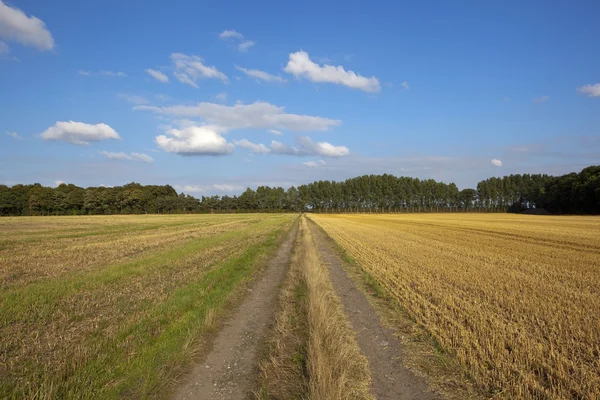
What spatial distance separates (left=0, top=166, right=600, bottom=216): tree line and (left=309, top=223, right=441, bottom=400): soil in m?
142

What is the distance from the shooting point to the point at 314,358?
18.5ft

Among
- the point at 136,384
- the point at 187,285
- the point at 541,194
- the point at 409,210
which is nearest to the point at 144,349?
the point at 136,384

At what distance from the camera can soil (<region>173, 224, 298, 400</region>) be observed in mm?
5086

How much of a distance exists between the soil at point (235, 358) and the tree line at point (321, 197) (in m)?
143

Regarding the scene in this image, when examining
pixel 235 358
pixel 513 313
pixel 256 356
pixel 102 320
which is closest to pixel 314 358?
pixel 256 356

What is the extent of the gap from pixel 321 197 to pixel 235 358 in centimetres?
16728

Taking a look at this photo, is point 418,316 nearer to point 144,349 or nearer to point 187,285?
point 144,349

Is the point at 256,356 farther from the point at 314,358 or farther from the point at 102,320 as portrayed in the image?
the point at 102,320

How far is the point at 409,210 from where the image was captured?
172 meters

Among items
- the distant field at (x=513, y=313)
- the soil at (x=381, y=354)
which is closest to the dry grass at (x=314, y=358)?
the soil at (x=381, y=354)

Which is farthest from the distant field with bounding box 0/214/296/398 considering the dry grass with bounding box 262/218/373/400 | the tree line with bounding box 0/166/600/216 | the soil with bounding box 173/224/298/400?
the tree line with bounding box 0/166/600/216

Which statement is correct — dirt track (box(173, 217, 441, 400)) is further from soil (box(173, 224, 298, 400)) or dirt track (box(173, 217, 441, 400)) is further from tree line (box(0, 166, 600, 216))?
tree line (box(0, 166, 600, 216))

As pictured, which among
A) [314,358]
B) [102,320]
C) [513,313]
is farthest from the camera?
[513,313]

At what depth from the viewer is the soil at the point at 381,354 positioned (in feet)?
16.9
